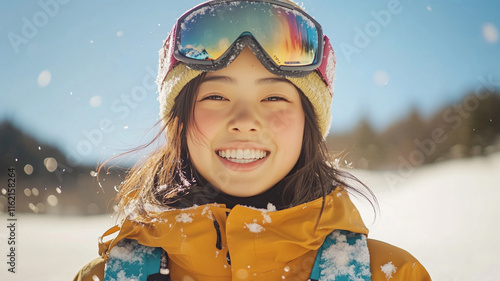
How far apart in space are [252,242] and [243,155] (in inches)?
17.4

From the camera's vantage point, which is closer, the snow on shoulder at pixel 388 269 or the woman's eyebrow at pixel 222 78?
the snow on shoulder at pixel 388 269

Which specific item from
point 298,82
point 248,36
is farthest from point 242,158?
point 248,36

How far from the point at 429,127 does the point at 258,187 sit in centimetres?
1742

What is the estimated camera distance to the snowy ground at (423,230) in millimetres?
3838

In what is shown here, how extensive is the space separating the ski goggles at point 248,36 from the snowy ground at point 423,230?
0.97 m

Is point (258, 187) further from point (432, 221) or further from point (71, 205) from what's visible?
point (71, 205)

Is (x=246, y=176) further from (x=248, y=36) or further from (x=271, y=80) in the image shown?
(x=248, y=36)

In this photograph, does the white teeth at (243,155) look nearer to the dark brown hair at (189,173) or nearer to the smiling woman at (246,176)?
the smiling woman at (246,176)

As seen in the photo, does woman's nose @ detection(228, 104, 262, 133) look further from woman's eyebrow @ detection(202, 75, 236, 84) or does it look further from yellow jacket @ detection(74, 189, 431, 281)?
yellow jacket @ detection(74, 189, 431, 281)

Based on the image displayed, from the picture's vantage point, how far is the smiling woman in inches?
73.1

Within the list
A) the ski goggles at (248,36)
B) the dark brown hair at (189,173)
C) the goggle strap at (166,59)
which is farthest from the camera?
the goggle strap at (166,59)

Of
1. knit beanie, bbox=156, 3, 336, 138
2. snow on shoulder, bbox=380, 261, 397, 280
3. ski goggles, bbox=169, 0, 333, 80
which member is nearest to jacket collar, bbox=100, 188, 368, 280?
snow on shoulder, bbox=380, 261, 397, 280

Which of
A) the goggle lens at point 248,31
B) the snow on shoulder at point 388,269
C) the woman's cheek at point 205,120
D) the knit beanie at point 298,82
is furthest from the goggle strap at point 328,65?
the snow on shoulder at point 388,269

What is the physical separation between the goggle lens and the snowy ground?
3.31ft
